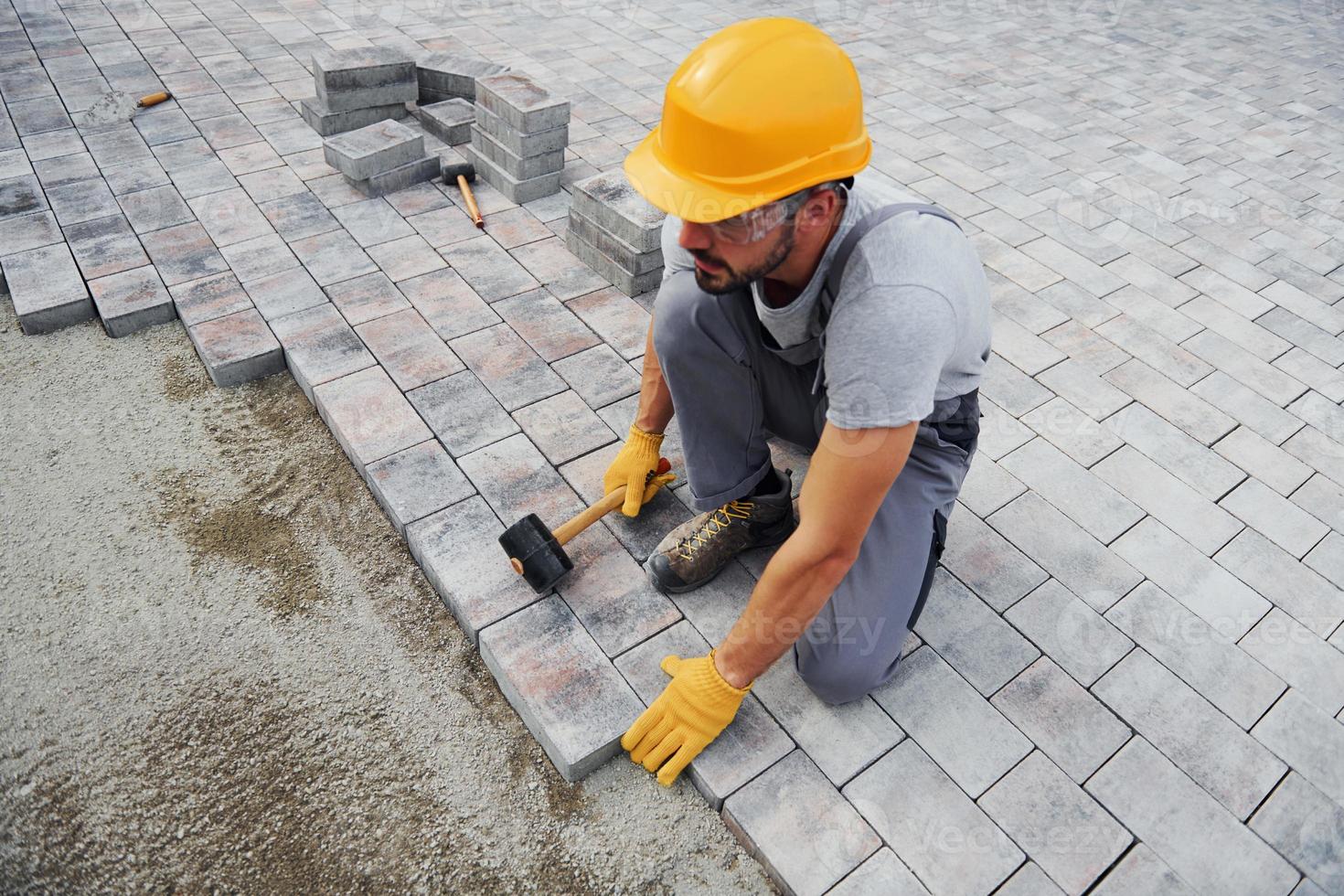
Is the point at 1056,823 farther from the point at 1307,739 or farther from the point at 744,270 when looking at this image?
the point at 744,270

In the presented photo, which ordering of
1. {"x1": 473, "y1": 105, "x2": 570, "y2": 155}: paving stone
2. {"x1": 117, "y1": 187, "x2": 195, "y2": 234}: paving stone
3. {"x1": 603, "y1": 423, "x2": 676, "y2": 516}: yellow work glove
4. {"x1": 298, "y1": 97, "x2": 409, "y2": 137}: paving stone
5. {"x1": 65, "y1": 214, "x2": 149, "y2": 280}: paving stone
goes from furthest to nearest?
{"x1": 298, "y1": 97, "x2": 409, "y2": 137}: paving stone → {"x1": 473, "y1": 105, "x2": 570, "y2": 155}: paving stone → {"x1": 117, "y1": 187, "x2": 195, "y2": 234}: paving stone → {"x1": 65, "y1": 214, "x2": 149, "y2": 280}: paving stone → {"x1": 603, "y1": 423, "x2": 676, "y2": 516}: yellow work glove

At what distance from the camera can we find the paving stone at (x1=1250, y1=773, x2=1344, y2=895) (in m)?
2.38

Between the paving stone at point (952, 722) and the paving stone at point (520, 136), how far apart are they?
3334mm

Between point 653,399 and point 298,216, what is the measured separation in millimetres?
2713

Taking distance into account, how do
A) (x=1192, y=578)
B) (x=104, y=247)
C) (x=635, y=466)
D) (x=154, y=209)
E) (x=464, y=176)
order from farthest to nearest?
(x=464, y=176), (x=154, y=209), (x=104, y=247), (x=1192, y=578), (x=635, y=466)

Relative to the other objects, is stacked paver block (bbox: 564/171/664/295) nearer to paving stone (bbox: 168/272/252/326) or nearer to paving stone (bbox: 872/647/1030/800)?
paving stone (bbox: 168/272/252/326)

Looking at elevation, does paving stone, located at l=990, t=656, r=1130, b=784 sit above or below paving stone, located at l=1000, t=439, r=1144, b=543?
below

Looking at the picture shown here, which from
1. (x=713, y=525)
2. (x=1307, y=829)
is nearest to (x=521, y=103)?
(x=713, y=525)

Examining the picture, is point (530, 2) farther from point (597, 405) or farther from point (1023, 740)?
point (1023, 740)

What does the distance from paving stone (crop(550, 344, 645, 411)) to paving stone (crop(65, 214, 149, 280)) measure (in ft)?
6.80

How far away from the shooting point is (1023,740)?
259cm

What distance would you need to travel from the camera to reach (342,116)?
5.24 meters

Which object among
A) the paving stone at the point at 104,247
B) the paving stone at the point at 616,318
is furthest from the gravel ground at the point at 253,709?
the paving stone at the point at 616,318

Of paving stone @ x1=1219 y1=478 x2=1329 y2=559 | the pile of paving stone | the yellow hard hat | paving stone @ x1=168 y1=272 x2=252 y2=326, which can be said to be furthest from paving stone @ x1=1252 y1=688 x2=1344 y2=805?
the pile of paving stone
